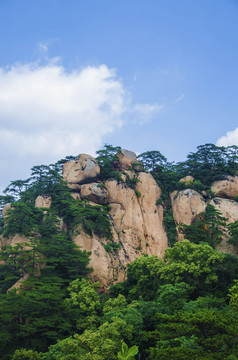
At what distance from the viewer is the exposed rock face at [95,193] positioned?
3481 centimetres

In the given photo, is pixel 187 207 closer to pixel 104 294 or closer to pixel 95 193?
pixel 95 193

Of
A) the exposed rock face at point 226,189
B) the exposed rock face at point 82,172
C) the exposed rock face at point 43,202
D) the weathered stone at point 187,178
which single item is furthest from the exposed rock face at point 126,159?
the exposed rock face at point 43,202

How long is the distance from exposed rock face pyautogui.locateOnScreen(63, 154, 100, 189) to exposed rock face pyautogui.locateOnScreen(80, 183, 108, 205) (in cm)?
109

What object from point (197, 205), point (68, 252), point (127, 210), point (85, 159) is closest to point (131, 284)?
point (68, 252)

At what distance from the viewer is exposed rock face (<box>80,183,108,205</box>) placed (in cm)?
3481

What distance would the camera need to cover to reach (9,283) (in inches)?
989

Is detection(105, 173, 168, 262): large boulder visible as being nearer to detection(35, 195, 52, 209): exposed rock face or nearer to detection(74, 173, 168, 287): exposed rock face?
detection(74, 173, 168, 287): exposed rock face

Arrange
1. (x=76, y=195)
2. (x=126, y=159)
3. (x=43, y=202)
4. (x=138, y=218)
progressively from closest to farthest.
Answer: (x=43, y=202) → (x=76, y=195) → (x=138, y=218) → (x=126, y=159)

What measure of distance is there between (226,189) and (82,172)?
19.9m

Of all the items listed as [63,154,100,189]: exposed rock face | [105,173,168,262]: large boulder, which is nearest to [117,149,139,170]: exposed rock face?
[105,173,168,262]: large boulder

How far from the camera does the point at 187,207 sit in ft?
114

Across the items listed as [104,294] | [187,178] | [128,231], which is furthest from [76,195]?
[187,178]

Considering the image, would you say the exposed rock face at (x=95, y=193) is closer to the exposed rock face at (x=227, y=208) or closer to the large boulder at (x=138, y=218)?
the large boulder at (x=138, y=218)

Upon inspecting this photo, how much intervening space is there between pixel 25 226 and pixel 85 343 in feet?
54.4
